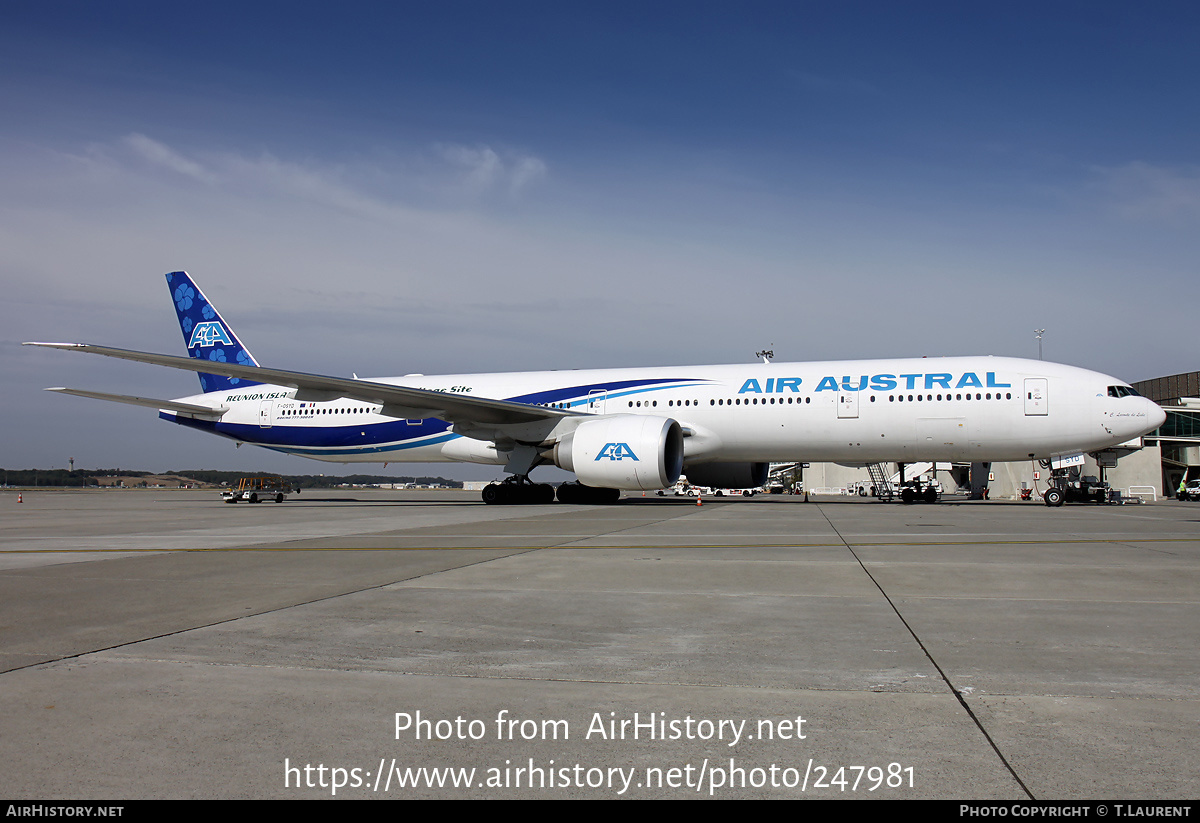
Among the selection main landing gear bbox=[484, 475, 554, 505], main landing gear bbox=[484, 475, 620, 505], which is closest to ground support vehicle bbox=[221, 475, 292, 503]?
main landing gear bbox=[484, 475, 620, 505]

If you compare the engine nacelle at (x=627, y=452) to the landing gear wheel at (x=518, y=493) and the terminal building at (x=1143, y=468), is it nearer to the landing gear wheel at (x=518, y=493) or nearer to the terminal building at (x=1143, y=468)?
the landing gear wheel at (x=518, y=493)

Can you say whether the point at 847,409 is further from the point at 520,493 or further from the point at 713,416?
the point at 520,493

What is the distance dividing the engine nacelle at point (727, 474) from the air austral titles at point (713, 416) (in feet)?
0.14

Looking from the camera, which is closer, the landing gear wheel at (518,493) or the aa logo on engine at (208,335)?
the landing gear wheel at (518,493)

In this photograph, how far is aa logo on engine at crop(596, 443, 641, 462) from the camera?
17.9 metres

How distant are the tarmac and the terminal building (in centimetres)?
2837

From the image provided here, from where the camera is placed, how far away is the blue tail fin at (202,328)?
1040 inches

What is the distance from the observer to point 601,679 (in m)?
3.68

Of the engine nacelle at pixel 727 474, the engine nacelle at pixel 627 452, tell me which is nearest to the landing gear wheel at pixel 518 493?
the engine nacelle at pixel 627 452

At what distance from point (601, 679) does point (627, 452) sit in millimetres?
14306

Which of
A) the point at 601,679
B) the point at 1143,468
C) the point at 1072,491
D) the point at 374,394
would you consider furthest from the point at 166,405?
the point at 1143,468

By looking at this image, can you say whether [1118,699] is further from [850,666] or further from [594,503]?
[594,503]

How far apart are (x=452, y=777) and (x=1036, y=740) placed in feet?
6.74

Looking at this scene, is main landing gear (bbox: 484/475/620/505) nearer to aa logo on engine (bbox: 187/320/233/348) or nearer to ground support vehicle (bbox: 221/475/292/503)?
ground support vehicle (bbox: 221/475/292/503)
